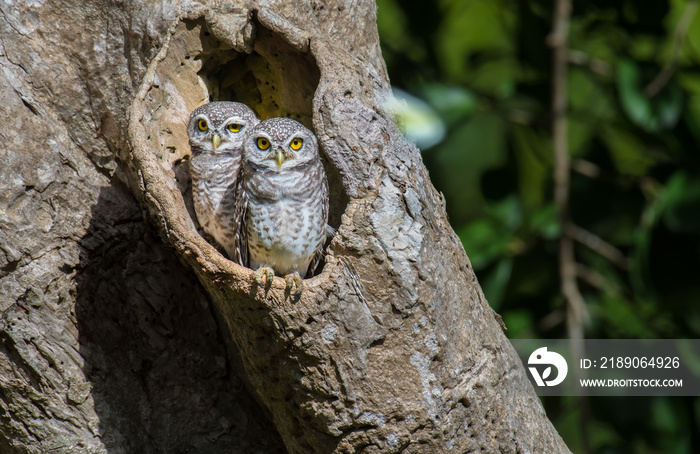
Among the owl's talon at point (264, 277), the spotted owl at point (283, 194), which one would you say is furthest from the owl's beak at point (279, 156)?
the owl's talon at point (264, 277)

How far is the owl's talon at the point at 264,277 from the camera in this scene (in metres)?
2.31

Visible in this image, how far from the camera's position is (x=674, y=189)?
4000 millimetres

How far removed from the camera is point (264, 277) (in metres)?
2.33

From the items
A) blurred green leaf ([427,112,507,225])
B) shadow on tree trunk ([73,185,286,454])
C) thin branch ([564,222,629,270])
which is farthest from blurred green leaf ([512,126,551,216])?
shadow on tree trunk ([73,185,286,454])

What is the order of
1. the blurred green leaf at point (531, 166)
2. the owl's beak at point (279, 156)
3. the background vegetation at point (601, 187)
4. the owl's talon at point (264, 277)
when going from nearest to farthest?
the owl's talon at point (264, 277) < the owl's beak at point (279, 156) < the background vegetation at point (601, 187) < the blurred green leaf at point (531, 166)

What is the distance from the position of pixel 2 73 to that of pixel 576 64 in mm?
3229

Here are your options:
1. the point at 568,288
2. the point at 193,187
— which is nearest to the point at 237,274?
the point at 193,187

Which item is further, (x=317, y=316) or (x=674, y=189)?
(x=674, y=189)

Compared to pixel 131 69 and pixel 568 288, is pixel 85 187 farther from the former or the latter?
pixel 568 288

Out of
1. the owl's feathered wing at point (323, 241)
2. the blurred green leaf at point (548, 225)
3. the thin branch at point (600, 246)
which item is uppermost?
the thin branch at point (600, 246)

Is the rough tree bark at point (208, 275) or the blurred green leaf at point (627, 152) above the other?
the blurred green leaf at point (627, 152)

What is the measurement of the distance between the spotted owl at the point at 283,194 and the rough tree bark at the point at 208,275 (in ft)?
0.77

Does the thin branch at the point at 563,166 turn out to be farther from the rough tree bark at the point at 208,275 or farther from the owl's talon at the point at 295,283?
the owl's talon at the point at 295,283

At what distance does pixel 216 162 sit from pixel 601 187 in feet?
8.32
